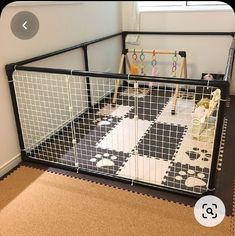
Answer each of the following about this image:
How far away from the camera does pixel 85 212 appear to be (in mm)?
1649

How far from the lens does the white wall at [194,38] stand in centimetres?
333

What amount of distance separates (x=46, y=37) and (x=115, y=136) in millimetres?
1033

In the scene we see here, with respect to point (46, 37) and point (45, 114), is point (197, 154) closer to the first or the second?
point (45, 114)

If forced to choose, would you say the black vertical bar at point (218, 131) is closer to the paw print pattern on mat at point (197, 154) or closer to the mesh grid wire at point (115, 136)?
the mesh grid wire at point (115, 136)

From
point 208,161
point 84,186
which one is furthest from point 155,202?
point 208,161

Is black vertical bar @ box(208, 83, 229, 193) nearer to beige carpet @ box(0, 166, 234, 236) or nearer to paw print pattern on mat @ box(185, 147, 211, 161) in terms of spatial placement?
beige carpet @ box(0, 166, 234, 236)

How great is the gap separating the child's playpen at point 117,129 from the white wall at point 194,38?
24.7 inches

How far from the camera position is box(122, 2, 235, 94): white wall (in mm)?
3334

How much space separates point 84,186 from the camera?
1.88m

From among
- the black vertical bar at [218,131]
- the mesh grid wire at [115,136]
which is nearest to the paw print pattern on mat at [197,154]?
the mesh grid wire at [115,136]

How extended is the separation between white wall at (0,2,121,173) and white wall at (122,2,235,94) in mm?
652

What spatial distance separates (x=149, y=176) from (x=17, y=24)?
1.43 meters

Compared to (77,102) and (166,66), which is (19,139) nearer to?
(77,102)

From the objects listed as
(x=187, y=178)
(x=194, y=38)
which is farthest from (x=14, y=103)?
(x=194, y=38)
